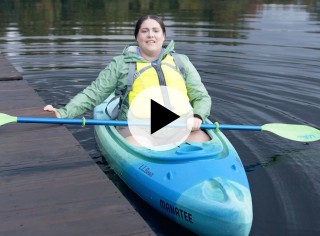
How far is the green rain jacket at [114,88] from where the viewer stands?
4836 mm

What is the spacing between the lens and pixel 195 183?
3.68 m

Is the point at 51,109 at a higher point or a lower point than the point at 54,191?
higher

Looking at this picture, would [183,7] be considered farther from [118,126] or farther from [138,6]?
[118,126]

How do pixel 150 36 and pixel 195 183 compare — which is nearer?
pixel 195 183

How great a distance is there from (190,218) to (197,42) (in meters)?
9.87

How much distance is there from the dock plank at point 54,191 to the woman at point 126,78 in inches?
16.4

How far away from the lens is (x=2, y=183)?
3.68m
